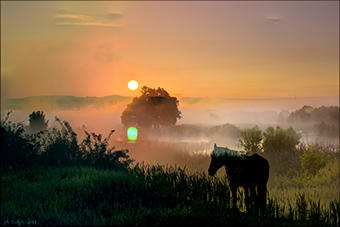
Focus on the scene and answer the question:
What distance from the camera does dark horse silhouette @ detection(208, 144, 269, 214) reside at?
841 cm

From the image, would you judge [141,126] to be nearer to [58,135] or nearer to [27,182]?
[58,135]

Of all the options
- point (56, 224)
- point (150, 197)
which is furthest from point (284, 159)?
point (56, 224)

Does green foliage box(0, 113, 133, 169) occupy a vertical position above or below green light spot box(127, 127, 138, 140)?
below

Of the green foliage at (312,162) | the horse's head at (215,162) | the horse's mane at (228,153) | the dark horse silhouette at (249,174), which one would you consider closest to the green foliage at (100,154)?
the horse's head at (215,162)

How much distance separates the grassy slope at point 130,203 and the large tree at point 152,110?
30.2 m

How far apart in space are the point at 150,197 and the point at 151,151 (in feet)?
63.0

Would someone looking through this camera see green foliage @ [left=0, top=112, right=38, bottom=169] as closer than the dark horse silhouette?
No

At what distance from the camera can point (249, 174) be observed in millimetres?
8469

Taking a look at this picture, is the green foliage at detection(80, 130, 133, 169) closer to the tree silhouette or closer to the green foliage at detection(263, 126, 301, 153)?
the tree silhouette

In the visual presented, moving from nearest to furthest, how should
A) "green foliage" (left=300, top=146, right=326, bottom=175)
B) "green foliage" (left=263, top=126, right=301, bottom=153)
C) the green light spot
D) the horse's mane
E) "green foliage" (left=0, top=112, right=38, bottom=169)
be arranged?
the horse's mane, "green foliage" (left=0, top=112, right=38, bottom=169), "green foliage" (left=300, top=146, right=326, bottom=175), "green foliage" (left=263, top=126, right=301, bottom=153), the green light spot

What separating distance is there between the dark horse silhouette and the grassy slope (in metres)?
0.37

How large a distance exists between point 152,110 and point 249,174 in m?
34.4

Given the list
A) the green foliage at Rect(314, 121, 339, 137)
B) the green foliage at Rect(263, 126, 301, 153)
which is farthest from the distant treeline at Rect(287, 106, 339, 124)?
the green foliage at Rect(263, 126, 301, 153)

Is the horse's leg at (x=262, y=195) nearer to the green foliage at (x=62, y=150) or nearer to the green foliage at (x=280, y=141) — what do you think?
the green foliage at (x=62, y=150)
